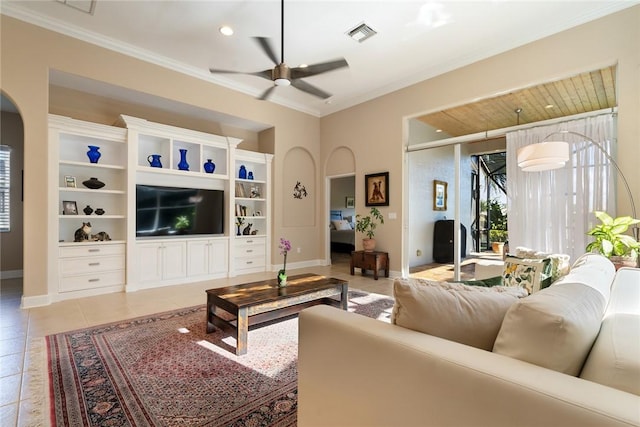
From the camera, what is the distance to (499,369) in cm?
79

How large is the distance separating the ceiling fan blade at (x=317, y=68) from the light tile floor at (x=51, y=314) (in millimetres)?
2979

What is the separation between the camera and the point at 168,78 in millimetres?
4656

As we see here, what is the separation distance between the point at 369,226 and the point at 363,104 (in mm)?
2473

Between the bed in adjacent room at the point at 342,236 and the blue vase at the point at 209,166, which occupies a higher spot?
the blue vase at the point at 209,166

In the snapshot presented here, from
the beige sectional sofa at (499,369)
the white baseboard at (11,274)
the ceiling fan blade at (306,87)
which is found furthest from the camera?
the white baseboard at (11,274)

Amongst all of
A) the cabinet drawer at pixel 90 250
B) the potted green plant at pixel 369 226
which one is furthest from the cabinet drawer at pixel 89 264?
the potted green plant at pixel 369 226

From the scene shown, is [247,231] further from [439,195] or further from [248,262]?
[439,195]

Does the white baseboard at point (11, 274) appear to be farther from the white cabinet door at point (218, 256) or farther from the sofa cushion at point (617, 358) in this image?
the sofa cushion at point (617, 358)

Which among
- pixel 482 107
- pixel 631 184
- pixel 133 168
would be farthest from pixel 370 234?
pixel 133 168

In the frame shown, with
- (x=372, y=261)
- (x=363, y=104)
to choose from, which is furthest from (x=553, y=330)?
(x=363, y=104)

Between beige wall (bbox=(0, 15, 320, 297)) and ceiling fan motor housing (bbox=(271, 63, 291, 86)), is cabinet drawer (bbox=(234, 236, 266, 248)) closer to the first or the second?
beige wall (bbox=(0, 15, 320, 297))

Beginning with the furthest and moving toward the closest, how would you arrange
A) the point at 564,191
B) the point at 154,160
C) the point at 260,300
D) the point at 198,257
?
the point at 198,257 → the point at 154,160 → the point at 564,191 → the point at 260,300

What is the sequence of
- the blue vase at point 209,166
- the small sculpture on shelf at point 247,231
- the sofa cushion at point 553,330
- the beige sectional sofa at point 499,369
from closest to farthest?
the beige sectional sofa at point 499,369, the sofa cushion at point 553,330, the blue vase at point 209,166, the small sculpture on shelf at point 247,231

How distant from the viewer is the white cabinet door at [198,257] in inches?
194
